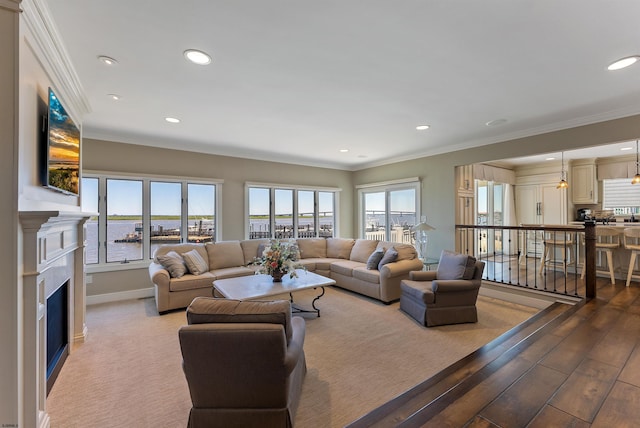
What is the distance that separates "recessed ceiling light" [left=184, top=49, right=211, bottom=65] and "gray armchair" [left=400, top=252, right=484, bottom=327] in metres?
3.34

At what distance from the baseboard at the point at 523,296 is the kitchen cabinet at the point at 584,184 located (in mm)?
4357

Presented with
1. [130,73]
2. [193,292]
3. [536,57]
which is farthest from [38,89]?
[536,57]

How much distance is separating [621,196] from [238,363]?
9.04 m

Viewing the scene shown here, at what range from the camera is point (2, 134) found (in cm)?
151

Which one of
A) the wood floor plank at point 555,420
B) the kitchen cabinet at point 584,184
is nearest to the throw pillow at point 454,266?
the wood floor plank at point 555,420

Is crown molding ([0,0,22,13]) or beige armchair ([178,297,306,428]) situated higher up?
crown molding ([0,0,22,13])

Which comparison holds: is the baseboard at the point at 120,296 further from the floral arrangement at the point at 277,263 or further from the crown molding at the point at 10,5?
the crown molding at the point at 10,5

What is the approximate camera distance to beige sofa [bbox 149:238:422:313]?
3936 mm

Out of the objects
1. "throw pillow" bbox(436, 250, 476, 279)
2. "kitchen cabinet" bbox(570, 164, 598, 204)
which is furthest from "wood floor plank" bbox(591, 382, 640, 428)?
"kitchen cabinet" bbox(570, 164, 598, 204)

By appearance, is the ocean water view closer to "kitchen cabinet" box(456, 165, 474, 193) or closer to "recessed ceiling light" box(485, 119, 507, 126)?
"kitchen cabinet" box(456, 165, 474, 193)

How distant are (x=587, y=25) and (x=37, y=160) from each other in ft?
12.5

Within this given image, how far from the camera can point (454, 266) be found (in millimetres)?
3627

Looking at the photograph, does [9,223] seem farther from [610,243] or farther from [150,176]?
[610,243]

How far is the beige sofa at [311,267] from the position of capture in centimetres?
394
